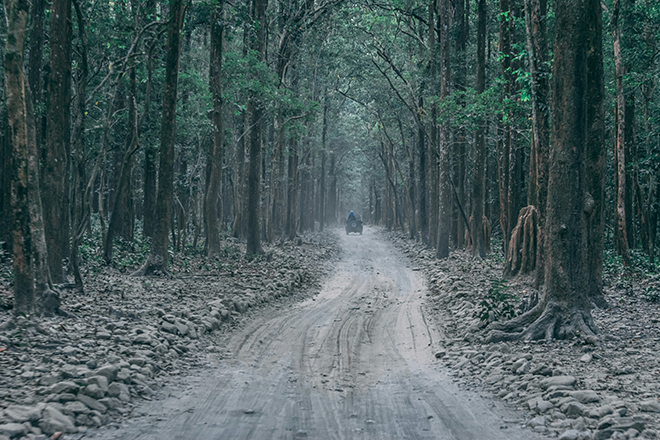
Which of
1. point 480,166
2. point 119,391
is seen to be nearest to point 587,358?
point 119,391

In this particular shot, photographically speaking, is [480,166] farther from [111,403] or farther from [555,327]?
[111,403]

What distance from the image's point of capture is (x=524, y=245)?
13266 millimetres

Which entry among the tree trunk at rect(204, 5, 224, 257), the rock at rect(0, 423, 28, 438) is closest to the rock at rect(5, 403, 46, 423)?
the rock at rect(0, 423, 28, 438)

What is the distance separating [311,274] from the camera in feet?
56.6

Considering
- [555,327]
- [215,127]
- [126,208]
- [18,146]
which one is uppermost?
[215,127]

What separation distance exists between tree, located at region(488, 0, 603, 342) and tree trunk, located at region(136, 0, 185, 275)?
9.05m

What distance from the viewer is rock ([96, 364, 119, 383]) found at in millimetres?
5555

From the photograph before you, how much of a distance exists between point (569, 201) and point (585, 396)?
3.40 metres

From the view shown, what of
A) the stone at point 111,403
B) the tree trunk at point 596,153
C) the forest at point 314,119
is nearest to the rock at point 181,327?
the forest at point 314,119

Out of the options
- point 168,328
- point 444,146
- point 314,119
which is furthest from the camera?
point 314,119

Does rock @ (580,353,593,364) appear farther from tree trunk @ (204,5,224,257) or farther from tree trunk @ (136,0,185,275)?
tree trunk @ (204,5,224,257)

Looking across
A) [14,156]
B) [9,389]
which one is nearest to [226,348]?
[9,389]

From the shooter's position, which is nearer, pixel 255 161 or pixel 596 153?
pixel 596 153

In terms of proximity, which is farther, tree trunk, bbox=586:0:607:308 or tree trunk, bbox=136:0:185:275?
tree trunk, bbox=136:0:185:275
